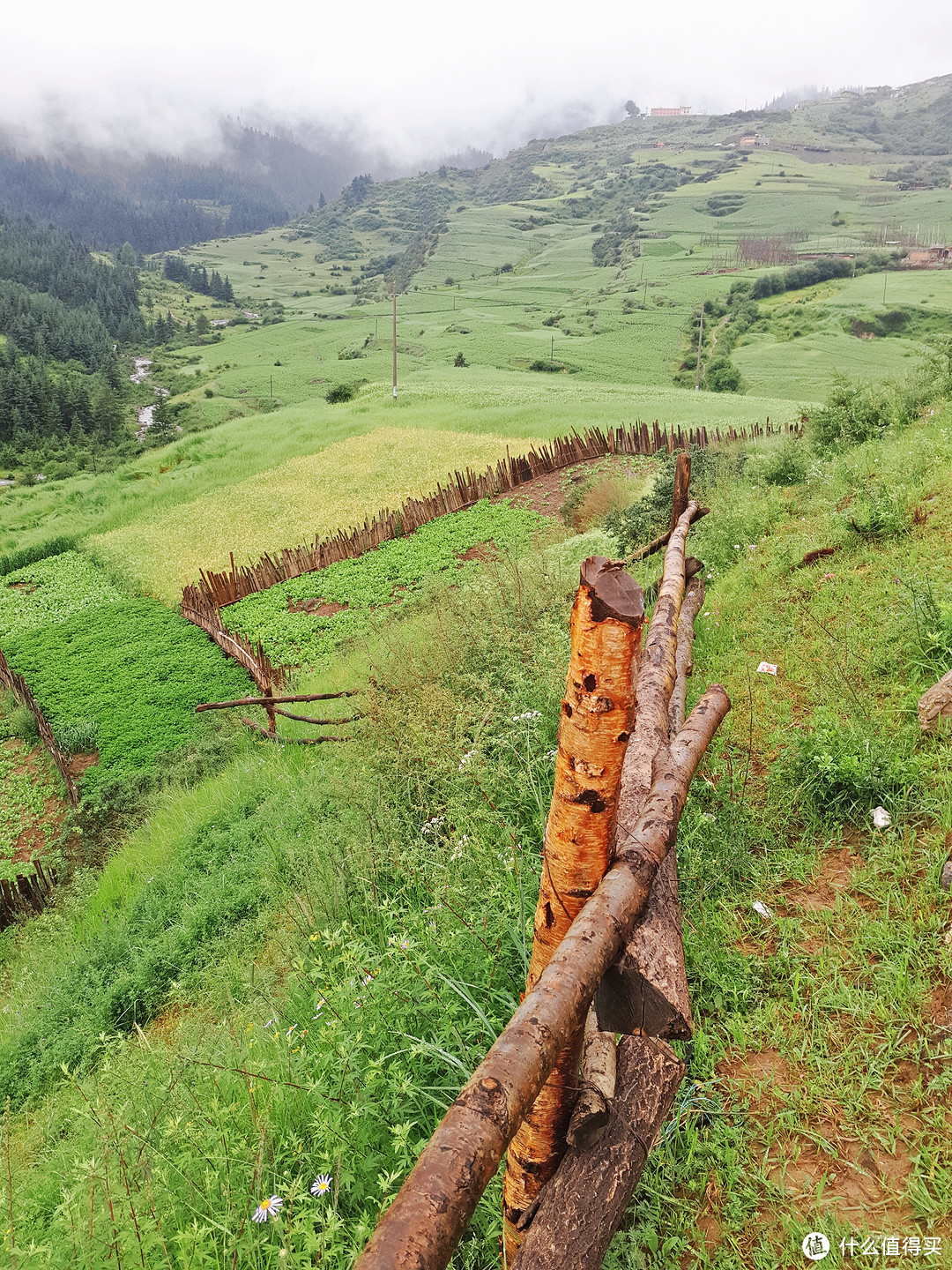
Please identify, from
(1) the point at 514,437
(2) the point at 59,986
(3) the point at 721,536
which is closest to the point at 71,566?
(1) the point at 514,437

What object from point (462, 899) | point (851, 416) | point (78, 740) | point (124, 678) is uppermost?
point (851, 416)

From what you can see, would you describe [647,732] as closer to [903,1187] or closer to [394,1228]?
[903,1187]

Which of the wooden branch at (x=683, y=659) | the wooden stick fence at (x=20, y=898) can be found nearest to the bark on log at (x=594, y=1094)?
the wooden branch at (x=683, y=659)

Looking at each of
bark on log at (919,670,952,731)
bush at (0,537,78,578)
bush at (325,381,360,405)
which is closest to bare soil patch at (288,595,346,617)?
bark on log at (919,670,952,731)

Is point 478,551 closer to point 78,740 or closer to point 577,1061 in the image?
point 78,740

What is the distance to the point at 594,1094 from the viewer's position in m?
1.71

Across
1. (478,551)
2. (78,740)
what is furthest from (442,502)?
(78,740)

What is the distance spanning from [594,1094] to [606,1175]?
8.4 inches

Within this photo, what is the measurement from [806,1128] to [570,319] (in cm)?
8358

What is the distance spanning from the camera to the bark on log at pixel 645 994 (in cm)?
182

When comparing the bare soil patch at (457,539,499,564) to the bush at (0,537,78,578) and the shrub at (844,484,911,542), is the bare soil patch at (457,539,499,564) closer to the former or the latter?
the shrub at (844,484,911,542)

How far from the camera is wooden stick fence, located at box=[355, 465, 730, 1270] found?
1098 mm

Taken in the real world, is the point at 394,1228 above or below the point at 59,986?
above

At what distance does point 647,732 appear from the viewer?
10.1ft
